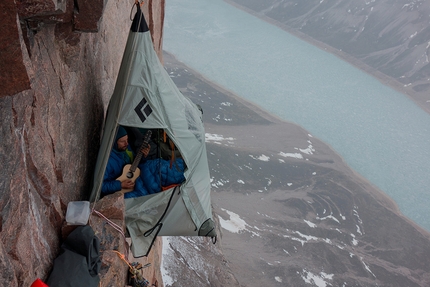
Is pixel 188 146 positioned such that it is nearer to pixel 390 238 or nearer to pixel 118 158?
pixel 118 158

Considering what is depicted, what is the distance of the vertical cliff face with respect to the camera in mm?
2938

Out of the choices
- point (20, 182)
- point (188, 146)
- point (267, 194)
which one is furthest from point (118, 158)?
point (267, 194)

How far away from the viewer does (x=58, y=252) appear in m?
4.00

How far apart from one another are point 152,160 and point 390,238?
26771mm

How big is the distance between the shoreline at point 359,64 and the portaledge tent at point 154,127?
55.9 metres

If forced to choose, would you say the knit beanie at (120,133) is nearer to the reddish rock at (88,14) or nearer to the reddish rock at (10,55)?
the reddish rock at (88,14)

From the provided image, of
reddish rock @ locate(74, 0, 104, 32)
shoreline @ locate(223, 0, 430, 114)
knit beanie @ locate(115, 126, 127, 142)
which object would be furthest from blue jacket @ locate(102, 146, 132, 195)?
shoreline @ locate(223, 0, 430, 114)

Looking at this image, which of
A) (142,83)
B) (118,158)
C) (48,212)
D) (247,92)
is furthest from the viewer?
(247,92)

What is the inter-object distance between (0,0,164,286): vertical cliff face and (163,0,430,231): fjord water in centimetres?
3521

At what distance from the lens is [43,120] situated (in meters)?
3.79

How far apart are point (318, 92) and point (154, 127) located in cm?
4774

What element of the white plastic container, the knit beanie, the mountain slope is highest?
the knit beanie

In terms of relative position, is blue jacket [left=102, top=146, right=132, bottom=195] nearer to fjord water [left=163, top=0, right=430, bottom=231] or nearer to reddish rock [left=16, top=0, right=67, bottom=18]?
reddish rock [left=16, top=0, right=67, bottom=18]

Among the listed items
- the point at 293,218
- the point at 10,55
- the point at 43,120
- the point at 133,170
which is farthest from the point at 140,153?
the point at 293,218
